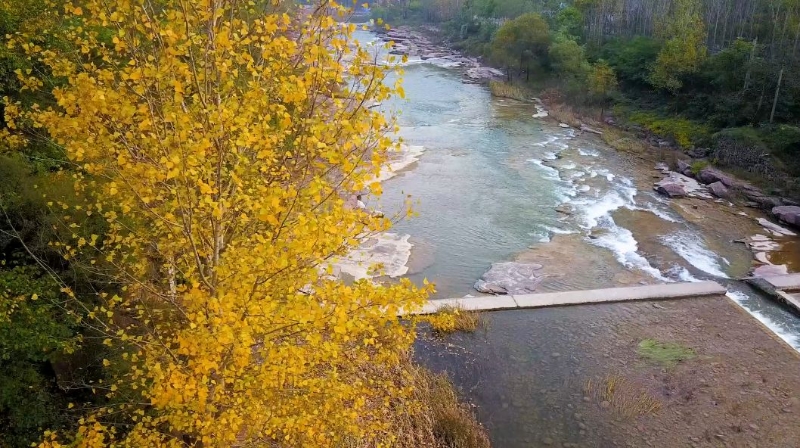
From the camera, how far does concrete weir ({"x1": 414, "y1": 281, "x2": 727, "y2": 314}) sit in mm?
13477

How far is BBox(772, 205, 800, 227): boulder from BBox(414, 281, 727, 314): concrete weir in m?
7.67

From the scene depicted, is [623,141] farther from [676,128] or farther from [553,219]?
[553,219]

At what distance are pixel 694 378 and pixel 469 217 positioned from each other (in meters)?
10.1

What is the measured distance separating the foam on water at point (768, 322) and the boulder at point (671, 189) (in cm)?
836

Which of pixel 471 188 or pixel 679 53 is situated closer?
pixel 471 188

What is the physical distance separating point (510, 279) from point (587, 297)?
217cm

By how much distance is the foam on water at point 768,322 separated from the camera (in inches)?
487

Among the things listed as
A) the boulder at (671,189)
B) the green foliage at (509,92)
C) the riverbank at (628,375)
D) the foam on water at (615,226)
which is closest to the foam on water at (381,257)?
the riverbank at (628,375)

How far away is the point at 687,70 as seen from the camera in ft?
102

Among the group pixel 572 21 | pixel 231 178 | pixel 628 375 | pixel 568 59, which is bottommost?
pixel 628 375

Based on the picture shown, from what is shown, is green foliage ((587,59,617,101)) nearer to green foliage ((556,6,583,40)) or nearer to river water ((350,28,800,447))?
river water ((350,28,800,447))

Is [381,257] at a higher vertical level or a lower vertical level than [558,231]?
higher

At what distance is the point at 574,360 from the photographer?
1144 cm

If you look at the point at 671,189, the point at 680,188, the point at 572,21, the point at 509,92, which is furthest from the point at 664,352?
the point at 572,21
